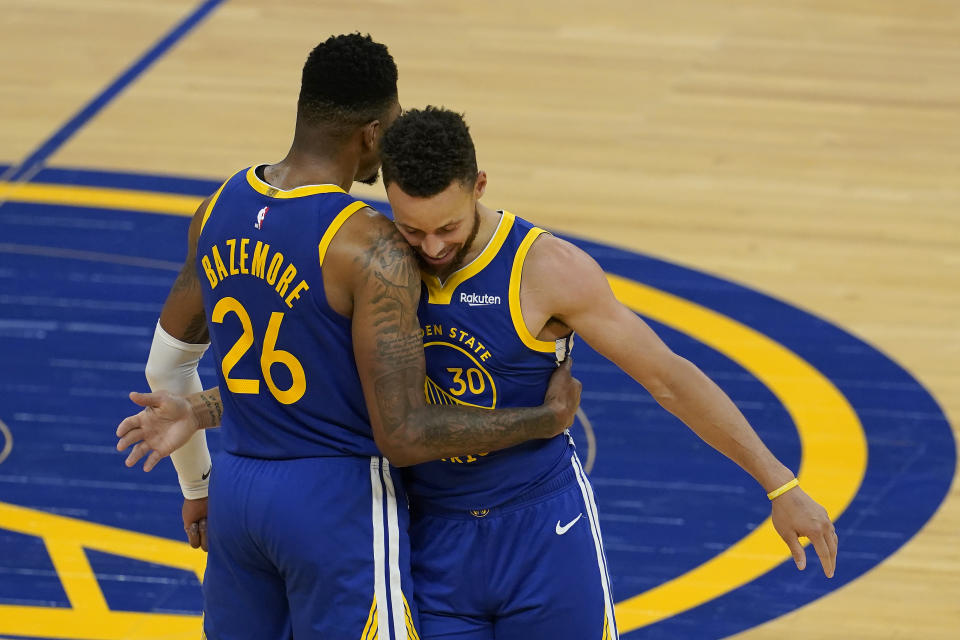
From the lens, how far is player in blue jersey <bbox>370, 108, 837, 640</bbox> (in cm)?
335

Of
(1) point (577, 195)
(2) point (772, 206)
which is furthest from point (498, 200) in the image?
(2) point (772, 206)

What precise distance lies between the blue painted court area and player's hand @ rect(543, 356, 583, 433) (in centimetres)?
168

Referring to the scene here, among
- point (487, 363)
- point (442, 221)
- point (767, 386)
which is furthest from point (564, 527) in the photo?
point (767, 386)

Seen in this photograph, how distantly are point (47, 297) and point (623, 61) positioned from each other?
4.39 m

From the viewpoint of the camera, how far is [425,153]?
10.5ft

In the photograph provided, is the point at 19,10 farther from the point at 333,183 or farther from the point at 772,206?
the point at 333,183

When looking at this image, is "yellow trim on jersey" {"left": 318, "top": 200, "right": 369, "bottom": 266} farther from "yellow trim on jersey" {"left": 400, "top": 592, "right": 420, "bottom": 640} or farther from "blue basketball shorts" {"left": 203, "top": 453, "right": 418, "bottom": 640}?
"yellow trim on jersey" {"left": 400, "top": 592, "right": 420, "bottom": 640}

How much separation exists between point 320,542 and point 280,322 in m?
0.44

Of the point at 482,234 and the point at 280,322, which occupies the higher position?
the point at 482,234

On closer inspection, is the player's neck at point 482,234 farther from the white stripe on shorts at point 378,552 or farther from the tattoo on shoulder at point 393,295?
the white stripe on shorts at point 378,552

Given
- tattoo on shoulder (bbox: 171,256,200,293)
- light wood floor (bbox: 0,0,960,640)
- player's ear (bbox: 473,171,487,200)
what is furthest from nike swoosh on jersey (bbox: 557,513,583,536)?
light wood floor (bbox: 0,0,960,640)

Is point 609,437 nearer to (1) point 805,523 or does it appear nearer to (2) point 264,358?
(1) point 805,523

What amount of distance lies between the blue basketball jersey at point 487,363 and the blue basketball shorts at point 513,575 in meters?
0.05

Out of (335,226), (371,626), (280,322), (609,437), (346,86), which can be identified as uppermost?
(346,86)
